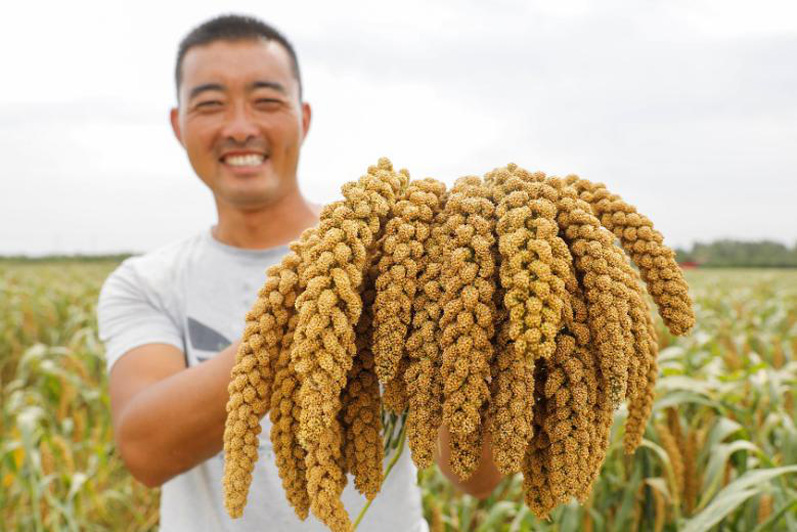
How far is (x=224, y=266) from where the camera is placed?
2098 millimetres

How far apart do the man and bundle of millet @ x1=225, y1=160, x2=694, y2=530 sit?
86cm

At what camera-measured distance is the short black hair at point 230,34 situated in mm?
1999

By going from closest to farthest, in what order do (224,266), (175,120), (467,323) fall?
(467,323)
(224,266)
(175,120)

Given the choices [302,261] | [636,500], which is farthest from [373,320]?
[636,500]

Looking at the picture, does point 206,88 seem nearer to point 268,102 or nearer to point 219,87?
point 219,87

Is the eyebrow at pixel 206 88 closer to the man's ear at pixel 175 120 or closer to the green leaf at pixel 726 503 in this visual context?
the man's ear at pixel 175 120

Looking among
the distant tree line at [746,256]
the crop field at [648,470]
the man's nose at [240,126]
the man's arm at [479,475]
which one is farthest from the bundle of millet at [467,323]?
the distant tree line at [746,256]

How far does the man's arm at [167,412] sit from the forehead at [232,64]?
3.02 feet

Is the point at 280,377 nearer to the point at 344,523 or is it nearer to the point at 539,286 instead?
the point at 344,523

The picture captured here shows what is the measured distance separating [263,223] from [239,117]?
0.40 meters

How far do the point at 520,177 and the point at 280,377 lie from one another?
0.50 meters

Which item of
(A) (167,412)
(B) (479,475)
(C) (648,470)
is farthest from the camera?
(C) (648,470)

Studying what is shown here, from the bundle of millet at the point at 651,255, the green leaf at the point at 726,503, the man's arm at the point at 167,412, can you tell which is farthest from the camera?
the green leaf at the point at 726,503

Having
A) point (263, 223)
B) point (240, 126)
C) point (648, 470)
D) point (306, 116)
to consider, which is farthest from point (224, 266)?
point (648, 470)
